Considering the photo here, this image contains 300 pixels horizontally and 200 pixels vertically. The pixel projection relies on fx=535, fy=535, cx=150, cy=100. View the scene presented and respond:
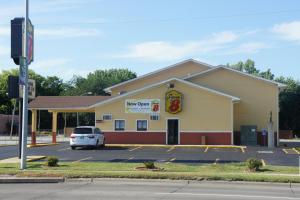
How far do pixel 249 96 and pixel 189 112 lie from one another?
19.4 feet

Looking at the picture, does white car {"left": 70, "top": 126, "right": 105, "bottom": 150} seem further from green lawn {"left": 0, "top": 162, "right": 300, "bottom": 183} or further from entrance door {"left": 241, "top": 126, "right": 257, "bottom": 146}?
green lawn {"left": 0, "top": 162, "right": 300, "bottom": 183}

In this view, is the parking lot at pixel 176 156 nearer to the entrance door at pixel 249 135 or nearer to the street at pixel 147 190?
the street at pixel 147 190

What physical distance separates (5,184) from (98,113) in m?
26.6

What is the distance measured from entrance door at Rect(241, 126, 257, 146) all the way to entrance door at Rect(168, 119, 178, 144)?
5648mm

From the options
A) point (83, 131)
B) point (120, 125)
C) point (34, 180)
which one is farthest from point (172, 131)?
point (34, 180)

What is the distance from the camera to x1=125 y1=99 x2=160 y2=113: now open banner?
4328 centimetres

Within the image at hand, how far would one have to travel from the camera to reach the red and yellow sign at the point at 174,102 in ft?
140

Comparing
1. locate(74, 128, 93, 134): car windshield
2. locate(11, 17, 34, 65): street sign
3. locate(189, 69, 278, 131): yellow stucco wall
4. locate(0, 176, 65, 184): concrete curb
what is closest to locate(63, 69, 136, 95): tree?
locate(189, 69, 278, 131): yellow stucco wall

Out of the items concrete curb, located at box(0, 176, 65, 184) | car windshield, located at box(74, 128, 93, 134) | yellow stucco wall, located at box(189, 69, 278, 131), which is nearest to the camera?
concrete curb, located at box(0, 176, 65, 184)

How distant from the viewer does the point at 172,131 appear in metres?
43.0

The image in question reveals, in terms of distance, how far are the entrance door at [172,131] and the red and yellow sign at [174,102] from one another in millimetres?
853

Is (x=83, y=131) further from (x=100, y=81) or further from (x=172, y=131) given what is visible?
(x=100, y=81)

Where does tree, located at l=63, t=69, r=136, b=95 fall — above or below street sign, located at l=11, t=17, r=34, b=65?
above

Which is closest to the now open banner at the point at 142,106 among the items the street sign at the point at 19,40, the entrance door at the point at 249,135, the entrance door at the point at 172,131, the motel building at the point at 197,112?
the motel building at the point at 197,112
